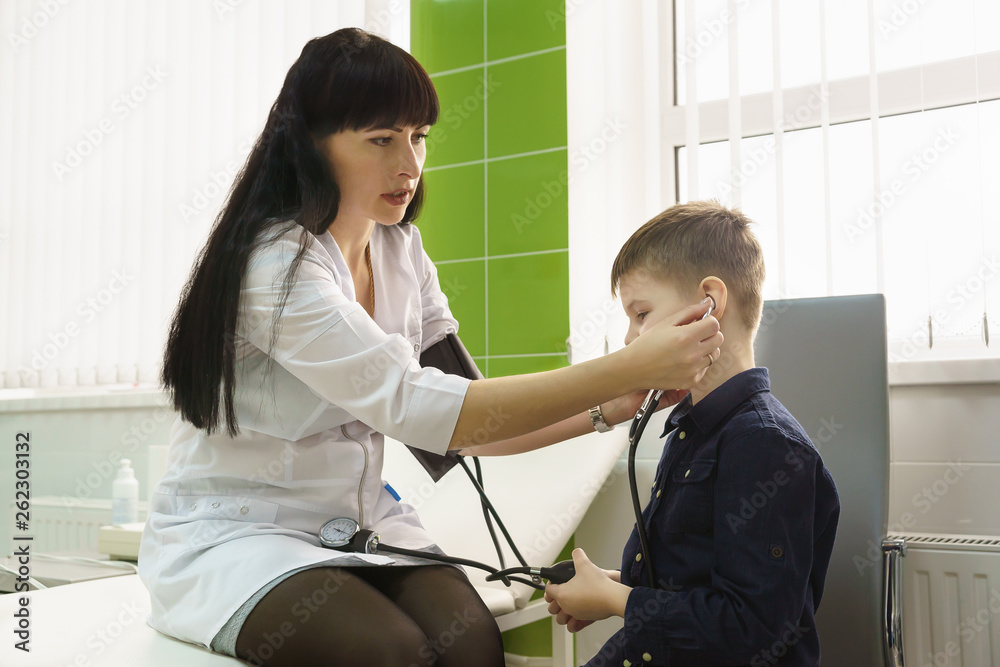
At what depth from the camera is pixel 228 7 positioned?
100.0 inches

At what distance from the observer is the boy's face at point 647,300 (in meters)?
1.07

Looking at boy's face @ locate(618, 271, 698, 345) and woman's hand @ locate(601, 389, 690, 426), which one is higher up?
boy's face @ locate(618, 271, 698, 345)

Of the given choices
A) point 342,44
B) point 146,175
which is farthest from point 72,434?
point 342,44

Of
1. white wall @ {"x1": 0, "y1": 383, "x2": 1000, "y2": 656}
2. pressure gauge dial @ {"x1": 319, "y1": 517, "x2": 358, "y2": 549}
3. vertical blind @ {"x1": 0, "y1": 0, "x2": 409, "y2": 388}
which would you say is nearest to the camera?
pressure gauge dial @ {"x1": 319, "y1": 517, "x2": 358, "y2": 549}

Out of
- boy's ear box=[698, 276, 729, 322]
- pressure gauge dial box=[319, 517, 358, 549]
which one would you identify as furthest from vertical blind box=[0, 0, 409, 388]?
boy's ear box=[698, 276, 729, 322]

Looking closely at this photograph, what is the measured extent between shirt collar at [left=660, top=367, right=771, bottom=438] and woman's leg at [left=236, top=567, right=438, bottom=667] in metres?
0.46

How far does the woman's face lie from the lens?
4.01 feet

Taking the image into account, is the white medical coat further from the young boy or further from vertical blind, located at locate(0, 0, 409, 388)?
vertical blind, located at locate(0, 0, 409, 388)

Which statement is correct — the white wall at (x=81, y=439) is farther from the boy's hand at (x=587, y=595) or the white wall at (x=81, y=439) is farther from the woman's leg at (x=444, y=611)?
the boy's hand at (x=587, y=595)

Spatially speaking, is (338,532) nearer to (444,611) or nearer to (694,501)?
(444,611)

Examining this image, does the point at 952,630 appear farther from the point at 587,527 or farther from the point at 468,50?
the point at 468,50

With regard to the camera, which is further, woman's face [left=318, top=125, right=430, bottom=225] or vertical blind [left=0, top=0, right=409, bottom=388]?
vertical blind [left=0, top=0, right=409, bottom=388]

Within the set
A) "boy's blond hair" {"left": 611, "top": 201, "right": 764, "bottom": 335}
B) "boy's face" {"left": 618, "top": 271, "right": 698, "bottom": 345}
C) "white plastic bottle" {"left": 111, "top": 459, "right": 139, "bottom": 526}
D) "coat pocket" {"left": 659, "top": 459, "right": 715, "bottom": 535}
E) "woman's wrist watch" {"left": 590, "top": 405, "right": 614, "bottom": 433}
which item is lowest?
"white plastic bottle" {"left": 111, "top": 459, "right": 139, "bottom": 526}

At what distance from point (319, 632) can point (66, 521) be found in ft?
6.81
